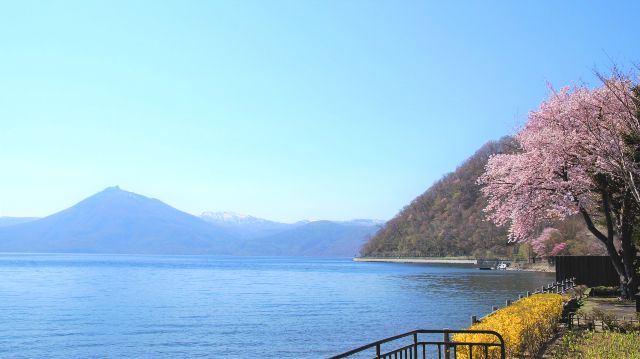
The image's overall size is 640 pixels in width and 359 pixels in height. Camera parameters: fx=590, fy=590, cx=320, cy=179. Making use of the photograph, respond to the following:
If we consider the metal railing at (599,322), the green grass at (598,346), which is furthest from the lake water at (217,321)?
the green grass at (598,346)

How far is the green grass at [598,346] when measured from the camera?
14445mm

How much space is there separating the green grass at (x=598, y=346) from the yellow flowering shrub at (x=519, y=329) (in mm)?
627

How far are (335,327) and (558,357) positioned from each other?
2244 centimetres

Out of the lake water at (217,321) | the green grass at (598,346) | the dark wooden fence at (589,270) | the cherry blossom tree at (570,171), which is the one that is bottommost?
the lake water at (217,321)

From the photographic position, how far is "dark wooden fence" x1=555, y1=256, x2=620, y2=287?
39812mm

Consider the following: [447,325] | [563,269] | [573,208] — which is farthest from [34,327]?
[563,269]

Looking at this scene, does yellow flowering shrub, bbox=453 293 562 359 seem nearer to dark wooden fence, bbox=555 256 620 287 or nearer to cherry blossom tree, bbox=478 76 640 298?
cherry blossom tree, bbox=478 76 640 298

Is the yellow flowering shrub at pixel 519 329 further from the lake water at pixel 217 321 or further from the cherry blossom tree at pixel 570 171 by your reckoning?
the lake water at pixel 217 321

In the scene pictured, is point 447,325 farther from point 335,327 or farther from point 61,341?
point 61,341

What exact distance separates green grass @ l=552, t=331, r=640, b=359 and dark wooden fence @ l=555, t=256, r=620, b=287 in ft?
75.0

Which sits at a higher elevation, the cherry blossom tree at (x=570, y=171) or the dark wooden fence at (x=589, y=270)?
the cherry blossom tree at (x=570, y=171)

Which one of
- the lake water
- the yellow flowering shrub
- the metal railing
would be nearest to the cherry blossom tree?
the metal railing

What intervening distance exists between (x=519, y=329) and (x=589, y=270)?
2875 cm

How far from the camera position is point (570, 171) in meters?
27.5
